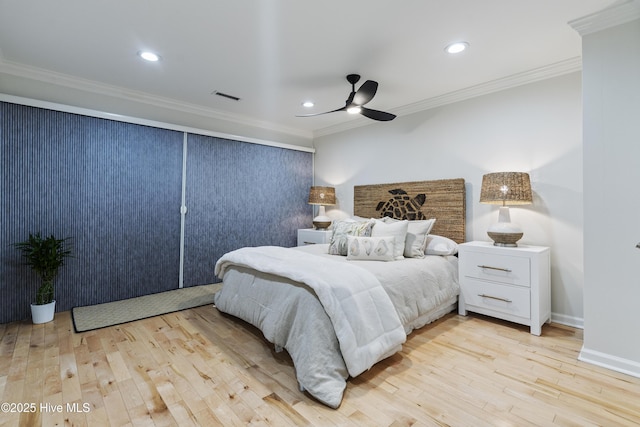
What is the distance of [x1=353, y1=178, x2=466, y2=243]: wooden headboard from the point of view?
3395 millimetres

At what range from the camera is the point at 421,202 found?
147 inches

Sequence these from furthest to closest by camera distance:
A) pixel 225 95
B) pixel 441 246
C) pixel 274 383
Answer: pixel 225 95 < pixel 441 246 < pixel 274 383

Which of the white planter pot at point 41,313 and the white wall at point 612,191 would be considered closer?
the white wall at point 612,191

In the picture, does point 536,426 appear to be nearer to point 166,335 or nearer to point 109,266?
point 166,335

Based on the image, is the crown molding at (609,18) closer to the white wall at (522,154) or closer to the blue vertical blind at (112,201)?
the white wall at (522,154)

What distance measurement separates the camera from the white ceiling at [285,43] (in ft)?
6.66

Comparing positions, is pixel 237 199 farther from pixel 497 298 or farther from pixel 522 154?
pixel 522 154

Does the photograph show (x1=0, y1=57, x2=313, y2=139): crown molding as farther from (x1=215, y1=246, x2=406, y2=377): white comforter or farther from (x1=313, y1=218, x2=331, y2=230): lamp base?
(x1=215, y1=246, x2=406, y2=377): white comforter

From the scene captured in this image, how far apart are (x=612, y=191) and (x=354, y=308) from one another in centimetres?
193

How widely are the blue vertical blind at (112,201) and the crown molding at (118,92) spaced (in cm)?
35

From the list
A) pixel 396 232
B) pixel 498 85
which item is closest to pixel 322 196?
pixel 396 232

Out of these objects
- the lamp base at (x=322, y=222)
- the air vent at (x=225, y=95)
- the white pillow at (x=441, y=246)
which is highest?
the air vent at (x=225, y=95)

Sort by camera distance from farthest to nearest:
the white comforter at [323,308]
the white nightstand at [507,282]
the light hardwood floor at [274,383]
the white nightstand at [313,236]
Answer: the white nightstand at [313,236], the white nightstand at [507,282], the white comforter at [323,308], the light hardwood floor at [274,383]

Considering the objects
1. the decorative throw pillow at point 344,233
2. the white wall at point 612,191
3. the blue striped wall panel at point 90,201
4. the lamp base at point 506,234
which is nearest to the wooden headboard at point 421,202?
the lamp base at point 506,234
